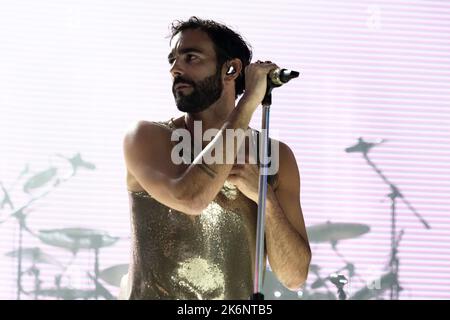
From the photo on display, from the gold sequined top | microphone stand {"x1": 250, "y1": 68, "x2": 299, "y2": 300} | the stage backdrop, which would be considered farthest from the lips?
the stage backdrop

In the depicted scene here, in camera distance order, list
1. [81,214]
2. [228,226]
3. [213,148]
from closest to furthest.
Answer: [213,148], [228,226], [81,214]

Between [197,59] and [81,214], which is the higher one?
[197,59]

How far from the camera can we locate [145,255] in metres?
2.20

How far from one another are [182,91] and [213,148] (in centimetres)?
26

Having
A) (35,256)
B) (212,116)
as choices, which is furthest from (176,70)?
(35,256)

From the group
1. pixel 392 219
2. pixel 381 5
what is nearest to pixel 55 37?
pixel 381 5

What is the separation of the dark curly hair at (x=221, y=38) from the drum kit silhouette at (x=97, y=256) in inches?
55.0

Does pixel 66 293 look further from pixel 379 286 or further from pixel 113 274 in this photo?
pixel 379 286

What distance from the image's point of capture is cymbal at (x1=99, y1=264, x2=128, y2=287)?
3.77 metres

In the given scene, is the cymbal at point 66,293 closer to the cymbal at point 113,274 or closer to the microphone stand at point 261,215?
the cymbal at point 113,274

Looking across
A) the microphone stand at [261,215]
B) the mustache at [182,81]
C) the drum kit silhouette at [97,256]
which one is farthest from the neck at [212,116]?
the drum kit silhouette at [97,256]

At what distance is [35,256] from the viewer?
3.84 metres
